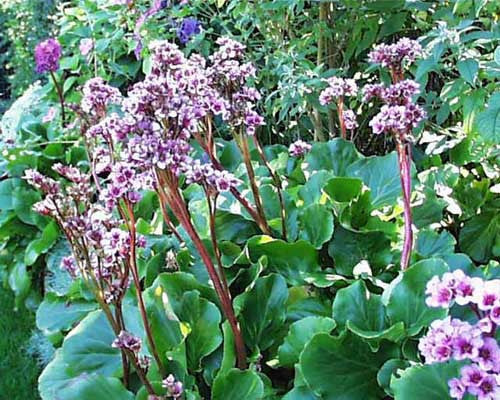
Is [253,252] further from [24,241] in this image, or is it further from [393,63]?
[24,241]

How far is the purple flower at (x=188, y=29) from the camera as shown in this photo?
271 cm

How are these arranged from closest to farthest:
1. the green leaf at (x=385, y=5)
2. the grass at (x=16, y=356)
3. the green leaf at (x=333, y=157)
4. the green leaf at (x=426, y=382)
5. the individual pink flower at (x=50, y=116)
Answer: the green leaf at (x=426, y=382) < the green leaf at (x=333, y=157) < the green leaf at (x=385, y=5) < the grass at (x=16, y=356) < the individual pink flower at (x=50, y=116)

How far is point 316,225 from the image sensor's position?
1.73 m

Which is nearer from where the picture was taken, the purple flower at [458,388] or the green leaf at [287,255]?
the purple flower at [458,388]

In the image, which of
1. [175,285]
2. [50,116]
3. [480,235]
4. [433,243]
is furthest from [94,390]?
[50,116]

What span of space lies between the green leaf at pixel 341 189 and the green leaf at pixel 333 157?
11.2 inches

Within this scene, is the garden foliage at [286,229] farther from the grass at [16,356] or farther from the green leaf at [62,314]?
the grass at [16,356]

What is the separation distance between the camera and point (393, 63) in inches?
59.4

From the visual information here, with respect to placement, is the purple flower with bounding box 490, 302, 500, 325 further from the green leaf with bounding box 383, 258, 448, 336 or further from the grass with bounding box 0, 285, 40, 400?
the grass with bounding box 0, 285, 40, 400

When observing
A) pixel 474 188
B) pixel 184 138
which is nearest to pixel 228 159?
pixel 474 188

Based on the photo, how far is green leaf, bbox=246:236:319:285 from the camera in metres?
1.64

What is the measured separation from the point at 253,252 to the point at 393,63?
53 cm

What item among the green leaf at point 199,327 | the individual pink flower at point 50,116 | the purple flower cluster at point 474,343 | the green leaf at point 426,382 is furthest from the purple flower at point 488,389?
the individual pink flower at point 50,116

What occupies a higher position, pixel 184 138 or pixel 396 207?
pixel 184 138
